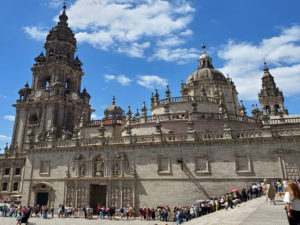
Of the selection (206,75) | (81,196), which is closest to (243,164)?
(81,196)

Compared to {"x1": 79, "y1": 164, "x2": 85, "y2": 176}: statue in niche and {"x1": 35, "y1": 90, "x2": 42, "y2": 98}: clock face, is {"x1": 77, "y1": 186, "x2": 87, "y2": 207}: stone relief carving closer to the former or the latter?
{"x1": 79, "y1": 164, "x2": 85, "y2": 176}: statue in niche

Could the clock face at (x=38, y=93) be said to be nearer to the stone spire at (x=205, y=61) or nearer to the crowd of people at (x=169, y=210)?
the crowd of people at (x=169, y=210)

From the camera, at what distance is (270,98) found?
188 feet

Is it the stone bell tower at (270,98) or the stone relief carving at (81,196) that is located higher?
the stone bell tower at (270,98)

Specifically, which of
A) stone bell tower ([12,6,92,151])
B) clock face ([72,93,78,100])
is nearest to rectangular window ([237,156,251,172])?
stone bell tower ([12,6,92,151])

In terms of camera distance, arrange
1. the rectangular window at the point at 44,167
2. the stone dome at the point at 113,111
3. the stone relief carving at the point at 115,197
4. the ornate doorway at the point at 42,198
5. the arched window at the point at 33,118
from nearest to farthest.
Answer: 1. the stone relief carving at the point at 115,197
2. the ornate doorway at the point at 42,198
3. the rectangular window at the point at 44,167
4. the arched window at the point at 33,118
5. the stone dome at the point at 113,111

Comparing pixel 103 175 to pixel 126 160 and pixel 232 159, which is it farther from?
pixel 232 159

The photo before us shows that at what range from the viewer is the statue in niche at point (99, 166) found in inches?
1033

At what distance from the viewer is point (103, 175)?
2598 cm

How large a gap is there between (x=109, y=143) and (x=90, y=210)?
23.0 ft

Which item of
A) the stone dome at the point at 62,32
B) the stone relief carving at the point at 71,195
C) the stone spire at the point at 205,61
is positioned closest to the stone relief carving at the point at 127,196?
the stone relief carving at the point at 71,195

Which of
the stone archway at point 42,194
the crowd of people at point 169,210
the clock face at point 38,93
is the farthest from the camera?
the clock face at point 38,93

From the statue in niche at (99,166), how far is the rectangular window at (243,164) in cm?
1410

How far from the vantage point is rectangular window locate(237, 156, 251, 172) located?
2169 cm
